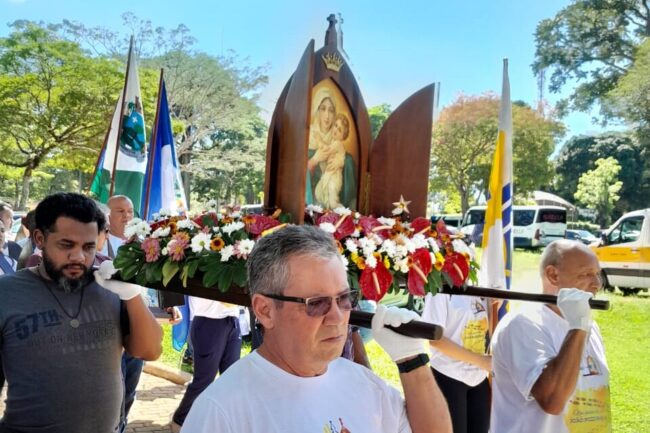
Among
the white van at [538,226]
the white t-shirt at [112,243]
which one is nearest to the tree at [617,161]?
the white van at [538,226]

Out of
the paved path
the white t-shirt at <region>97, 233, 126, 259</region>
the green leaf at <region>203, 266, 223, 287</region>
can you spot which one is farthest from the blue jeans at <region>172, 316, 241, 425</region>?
the green leaf at <region>203, 266, 223, 287</region>

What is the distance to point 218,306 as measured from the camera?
4711 mm

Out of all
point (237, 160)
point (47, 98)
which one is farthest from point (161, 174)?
point (237, 160)

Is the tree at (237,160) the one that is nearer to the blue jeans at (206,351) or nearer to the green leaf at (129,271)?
the blue jeans at (206,351)

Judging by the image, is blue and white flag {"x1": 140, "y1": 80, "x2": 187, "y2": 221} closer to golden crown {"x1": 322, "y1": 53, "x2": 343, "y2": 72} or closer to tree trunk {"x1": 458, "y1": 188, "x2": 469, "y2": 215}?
golden crown {"x1": 322, "y1": 53, "x2": 343, "y2": 72}

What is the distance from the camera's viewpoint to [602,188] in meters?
38.6

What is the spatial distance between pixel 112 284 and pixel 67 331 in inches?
9.8

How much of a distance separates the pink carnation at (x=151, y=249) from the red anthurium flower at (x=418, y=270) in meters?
1.04

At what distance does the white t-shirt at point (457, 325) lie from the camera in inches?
142

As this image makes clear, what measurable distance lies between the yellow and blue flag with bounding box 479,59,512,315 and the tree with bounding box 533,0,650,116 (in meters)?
27.9

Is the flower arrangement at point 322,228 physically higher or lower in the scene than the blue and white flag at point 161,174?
lower

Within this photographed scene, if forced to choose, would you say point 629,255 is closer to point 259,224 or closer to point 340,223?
point 340,223

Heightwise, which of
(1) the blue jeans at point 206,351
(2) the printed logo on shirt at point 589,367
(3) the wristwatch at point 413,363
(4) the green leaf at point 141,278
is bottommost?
(1) the blue jeans at point 206,351

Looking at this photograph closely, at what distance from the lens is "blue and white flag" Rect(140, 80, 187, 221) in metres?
6.03
